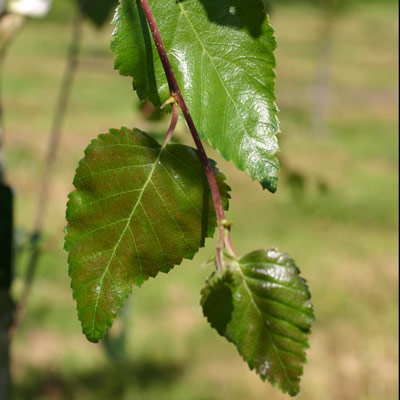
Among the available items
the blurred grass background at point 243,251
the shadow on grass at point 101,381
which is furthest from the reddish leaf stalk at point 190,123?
the shadow on grass at point 101,381

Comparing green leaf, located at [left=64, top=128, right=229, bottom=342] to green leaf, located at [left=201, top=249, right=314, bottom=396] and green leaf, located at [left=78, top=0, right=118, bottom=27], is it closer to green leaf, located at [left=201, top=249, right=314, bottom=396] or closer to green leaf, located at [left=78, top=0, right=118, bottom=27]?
green leaf, located at [left=201, top=249, right=314, bottom=396]

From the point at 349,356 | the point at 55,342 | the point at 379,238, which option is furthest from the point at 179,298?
the point at 379,238

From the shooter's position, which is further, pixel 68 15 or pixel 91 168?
pixel 68 15

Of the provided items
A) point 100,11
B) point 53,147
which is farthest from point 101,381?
point 100,11

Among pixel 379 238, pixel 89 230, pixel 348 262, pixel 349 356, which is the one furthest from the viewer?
pixel 379 238

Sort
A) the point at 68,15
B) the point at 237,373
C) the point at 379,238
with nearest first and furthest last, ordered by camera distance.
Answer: the point at 237,373 < the point at 379,238 < the point at 68,15

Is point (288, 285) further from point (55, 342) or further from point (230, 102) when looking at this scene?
point (55, 342)
